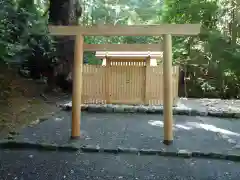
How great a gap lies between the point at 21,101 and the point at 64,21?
364cm

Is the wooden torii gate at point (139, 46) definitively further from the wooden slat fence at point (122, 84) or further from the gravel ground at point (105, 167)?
the wooden slat fence at point (122, 84)

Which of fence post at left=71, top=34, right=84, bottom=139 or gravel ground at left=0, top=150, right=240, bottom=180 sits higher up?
fence post at left=71, top=34, right=84, bottom=139

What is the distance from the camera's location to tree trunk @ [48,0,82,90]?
9.30 meters

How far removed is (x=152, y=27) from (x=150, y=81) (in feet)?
12.9

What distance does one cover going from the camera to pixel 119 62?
30.7ft

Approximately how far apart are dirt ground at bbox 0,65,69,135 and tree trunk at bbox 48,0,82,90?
96 cm

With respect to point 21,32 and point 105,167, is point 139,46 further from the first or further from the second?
point 21,32

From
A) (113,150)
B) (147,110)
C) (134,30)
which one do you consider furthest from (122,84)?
(113,150)

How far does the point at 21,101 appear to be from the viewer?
289 inches

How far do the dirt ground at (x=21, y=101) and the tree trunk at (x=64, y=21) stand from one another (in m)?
0.96

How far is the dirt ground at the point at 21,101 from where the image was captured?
5789 mm

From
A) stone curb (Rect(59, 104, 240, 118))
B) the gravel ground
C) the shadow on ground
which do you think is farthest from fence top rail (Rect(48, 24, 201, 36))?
stone curb (Rect(59, 104, 240, 118))

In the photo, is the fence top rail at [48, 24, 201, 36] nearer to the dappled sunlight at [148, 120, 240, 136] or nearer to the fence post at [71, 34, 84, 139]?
the fence post at [71, 34, 84, 139]

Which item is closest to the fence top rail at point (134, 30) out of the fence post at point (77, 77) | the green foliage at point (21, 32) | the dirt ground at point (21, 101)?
the fence post at point (77, 77)
